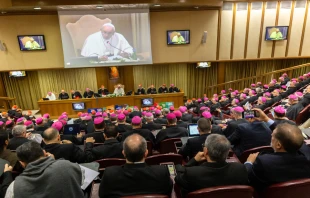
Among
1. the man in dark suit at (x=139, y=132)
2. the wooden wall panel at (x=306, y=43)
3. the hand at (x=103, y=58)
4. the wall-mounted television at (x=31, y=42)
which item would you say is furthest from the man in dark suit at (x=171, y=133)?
the wooden wall panel at (x=306, y=43)

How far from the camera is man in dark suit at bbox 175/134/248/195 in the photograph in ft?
5.88

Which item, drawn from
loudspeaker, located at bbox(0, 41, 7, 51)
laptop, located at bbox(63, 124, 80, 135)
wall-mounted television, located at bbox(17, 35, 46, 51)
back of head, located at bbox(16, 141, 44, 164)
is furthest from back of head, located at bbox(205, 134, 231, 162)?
loudspeaker, located at bbox(0, 41, 7, 51)

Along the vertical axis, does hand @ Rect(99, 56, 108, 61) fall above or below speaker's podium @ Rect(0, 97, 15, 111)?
above

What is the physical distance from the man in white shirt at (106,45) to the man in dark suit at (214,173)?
8.20 m

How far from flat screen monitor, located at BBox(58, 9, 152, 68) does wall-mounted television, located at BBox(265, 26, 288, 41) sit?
555cm

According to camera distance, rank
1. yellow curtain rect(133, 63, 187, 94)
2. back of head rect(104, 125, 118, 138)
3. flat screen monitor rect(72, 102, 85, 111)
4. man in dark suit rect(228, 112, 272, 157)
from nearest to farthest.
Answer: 1. man in dark suit rect(228, 112, 272, 157)
2. back of head rect(104, 125, 118, 138)
3. flat screen monitor rect(72, 102, 85, 111)
4. yellow curtain rect(133, 63, 187, 94)

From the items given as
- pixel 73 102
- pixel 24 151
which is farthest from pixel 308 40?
pixel 24 151

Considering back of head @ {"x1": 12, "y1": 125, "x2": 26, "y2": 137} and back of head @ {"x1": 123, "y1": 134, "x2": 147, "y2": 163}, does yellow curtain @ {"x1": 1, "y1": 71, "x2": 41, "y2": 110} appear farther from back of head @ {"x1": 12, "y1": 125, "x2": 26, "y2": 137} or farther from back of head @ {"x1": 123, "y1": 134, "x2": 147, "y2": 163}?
back of head @ {"x1": 123, "y1": 134, "x2": 147, "y2": 163}

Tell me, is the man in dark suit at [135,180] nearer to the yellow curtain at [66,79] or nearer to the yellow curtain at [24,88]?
the yellow curtain at [66,79]

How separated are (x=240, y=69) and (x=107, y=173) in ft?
36.8

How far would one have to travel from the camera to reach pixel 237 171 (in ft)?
6.01

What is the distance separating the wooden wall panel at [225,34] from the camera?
9.80 meters

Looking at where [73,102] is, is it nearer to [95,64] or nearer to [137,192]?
[95,64]

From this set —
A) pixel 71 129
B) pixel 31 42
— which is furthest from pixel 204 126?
pixel 31 42
